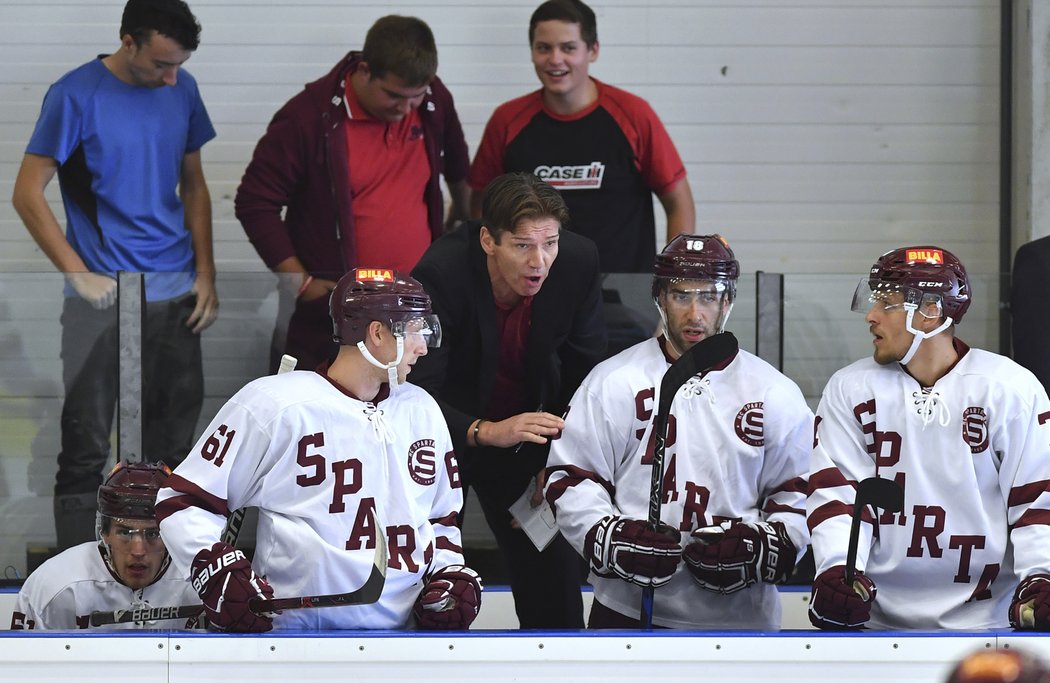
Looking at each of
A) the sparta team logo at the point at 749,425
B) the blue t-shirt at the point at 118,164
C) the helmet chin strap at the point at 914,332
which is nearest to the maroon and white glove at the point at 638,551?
the sparta team logo at the point at 749,425

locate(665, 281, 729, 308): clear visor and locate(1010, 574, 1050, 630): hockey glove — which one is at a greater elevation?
locate(665, 281, 729, 308): clear visor

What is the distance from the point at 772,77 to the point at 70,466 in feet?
11.1

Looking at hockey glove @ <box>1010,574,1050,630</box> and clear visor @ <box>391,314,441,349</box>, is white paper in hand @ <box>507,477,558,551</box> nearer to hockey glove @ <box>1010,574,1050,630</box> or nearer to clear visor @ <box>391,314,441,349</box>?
clear visor @ <box>391,314,441,349</box>

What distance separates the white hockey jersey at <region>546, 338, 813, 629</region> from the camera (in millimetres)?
3318

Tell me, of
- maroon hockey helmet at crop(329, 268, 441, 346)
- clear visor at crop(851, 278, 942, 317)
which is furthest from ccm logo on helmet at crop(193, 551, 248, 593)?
clear visor at crop(851, 278, 942, 317)

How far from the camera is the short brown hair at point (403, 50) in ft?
14.1

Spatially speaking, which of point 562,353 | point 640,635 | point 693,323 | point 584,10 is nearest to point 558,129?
point 584,10

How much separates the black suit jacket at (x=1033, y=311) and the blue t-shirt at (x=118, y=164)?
8.51ft

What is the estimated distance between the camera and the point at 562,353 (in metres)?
3.95

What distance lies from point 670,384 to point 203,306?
1972mm

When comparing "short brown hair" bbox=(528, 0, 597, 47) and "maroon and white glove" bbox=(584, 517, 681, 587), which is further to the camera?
"short brown hair" bbox=(528, 0, 597, 47)

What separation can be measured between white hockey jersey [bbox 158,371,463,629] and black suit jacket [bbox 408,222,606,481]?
62cm

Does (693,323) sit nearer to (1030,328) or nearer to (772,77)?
(1030,328)

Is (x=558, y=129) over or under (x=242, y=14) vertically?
under
